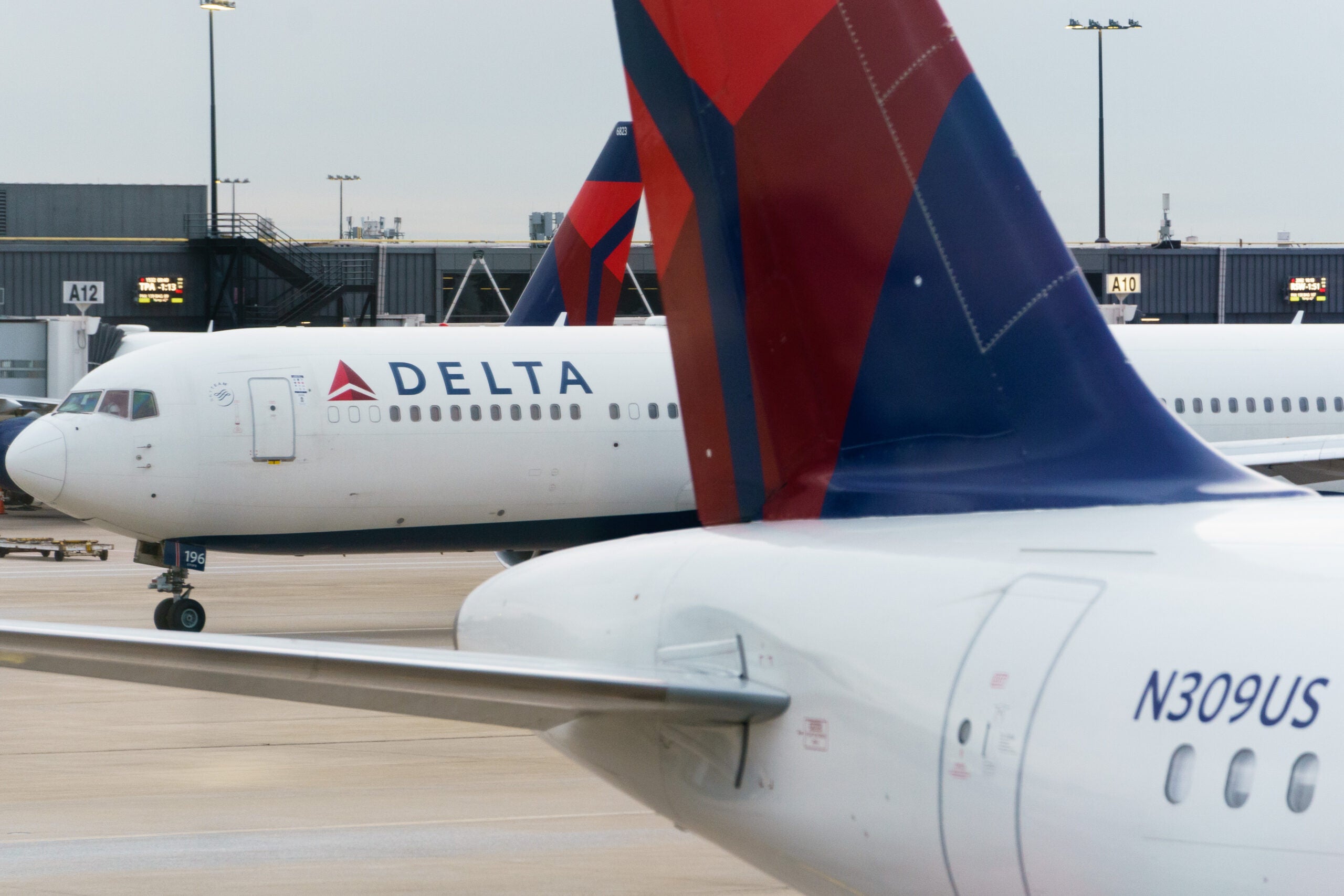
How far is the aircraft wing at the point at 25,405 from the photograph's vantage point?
33062 millimetres

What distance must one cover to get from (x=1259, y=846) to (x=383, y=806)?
721 centimetres

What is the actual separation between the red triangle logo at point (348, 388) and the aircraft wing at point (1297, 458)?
8256 millimetres

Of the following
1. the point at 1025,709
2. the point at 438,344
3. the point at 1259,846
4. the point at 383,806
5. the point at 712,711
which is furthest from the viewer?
the point at 438,344

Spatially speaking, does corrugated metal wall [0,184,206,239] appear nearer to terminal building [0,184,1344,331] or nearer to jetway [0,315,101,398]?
terminal building [0,184,1344,331]

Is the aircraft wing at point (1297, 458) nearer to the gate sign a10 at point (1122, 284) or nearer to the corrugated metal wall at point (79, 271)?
the gate sign a10 at point (1122, 284)

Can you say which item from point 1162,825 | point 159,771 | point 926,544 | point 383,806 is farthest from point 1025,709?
point 159,771

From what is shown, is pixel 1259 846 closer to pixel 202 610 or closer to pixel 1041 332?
pixel 1041 332

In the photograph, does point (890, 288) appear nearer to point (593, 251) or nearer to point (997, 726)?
point (997, 726)

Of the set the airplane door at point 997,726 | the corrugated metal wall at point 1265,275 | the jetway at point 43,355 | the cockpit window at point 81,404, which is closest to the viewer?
→ the airplane door at point 997,726

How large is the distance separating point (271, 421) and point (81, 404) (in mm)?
2040

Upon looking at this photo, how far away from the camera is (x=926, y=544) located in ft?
15.6

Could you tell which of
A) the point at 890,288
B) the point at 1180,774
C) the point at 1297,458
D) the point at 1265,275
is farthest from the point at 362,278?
the point at 1180,774

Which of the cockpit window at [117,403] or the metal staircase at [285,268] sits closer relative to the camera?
the cockpit window at [117,403]

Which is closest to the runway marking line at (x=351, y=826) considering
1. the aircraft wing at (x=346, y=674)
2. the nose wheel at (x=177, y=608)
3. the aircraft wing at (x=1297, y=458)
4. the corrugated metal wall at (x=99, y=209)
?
the aircraft wing at (x=346, y=674)
